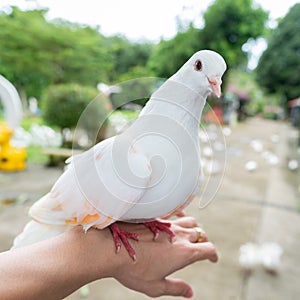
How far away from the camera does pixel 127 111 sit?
77cm

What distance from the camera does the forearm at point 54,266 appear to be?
63 cm

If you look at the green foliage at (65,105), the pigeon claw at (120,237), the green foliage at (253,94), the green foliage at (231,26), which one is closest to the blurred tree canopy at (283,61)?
the green foliage at (253,94)

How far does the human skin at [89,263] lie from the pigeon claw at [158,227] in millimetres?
11

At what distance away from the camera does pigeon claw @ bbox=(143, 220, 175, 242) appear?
2.68 feet

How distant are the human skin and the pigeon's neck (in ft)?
0.97

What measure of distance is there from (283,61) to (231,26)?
6.23 m

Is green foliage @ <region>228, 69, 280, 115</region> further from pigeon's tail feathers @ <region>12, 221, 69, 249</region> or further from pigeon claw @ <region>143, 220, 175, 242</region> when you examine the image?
pigeon's tail feathers @ <region>12, 221, 69, 249</region>

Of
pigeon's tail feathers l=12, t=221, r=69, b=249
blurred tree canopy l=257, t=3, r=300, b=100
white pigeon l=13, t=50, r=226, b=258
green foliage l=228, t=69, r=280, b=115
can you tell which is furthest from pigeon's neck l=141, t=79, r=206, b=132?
green foliage l=228, t=69, r=280, b=115

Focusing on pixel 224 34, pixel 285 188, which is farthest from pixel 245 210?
pixel 224 34

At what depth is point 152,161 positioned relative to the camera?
2.12ft

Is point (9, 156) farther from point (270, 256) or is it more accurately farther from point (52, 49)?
point (52, 49)

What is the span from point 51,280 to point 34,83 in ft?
33.4

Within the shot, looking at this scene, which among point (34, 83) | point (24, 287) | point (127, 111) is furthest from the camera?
point (34, 83)

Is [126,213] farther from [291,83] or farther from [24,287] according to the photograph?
[291,83]
